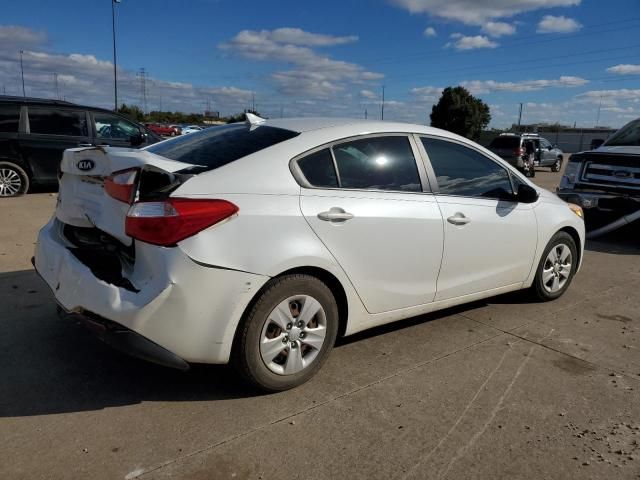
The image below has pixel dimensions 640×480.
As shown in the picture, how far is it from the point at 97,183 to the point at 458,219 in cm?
248

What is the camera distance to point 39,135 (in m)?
9.99

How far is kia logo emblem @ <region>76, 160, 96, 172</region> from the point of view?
10.7 feet

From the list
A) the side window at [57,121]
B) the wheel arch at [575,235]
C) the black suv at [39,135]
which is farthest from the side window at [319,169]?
the side window at [57,121]

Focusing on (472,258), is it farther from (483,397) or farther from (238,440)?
(238,440)

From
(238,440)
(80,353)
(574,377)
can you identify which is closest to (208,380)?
(238,440)

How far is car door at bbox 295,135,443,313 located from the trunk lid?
2.79 ft

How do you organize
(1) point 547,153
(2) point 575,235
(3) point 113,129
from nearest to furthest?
(2) point 575,235, (3) point 113,129, (1) point 547,153

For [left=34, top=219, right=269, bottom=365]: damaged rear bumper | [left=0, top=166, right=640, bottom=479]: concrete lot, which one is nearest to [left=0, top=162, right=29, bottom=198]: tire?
[left=0, top=166, right=640, bottom=479]: concrete lot

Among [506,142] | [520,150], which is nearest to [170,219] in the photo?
[520,150]

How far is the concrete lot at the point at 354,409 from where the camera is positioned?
254 cm

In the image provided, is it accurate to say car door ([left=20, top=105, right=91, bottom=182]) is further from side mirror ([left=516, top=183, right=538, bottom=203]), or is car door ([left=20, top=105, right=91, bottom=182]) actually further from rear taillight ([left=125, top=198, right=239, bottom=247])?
side mirror ([left=516, top=183, right=538, bottom=203])

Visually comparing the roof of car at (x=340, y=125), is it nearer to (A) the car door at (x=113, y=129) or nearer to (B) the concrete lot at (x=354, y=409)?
(B) the concrete lot at (x=354, y=409)

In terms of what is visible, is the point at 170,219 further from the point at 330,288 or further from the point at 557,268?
the point at 557,268

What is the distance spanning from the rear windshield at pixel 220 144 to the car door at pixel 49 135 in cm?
728
